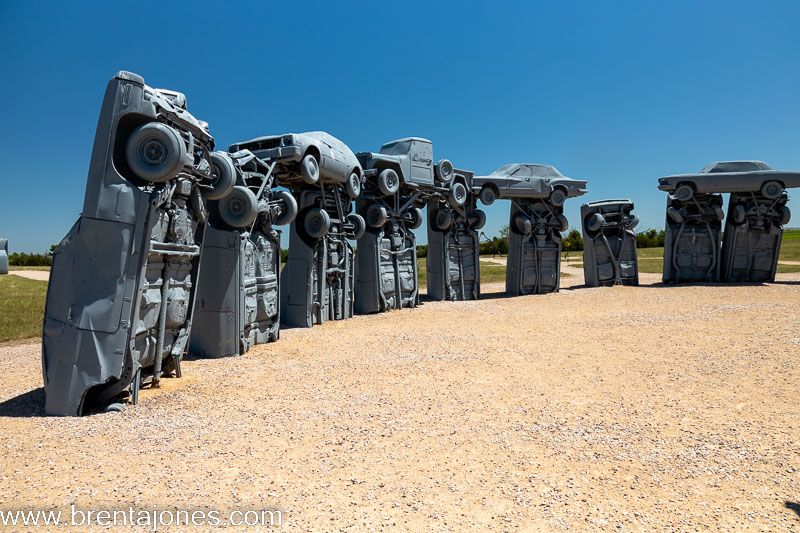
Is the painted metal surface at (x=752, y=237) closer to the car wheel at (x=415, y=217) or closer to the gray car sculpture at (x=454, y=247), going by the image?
the gray car sculpture at (x=454, y=247)

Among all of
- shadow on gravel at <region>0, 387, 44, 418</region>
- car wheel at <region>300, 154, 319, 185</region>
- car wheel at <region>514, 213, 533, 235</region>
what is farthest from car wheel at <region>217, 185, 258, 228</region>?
car wheel at <region>514, 213, 533, 235</region>

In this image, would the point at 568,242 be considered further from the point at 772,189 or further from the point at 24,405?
the point at 24,405

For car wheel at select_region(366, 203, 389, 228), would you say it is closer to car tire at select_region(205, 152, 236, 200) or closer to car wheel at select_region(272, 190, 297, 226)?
car wheel at select_region(272, 190, 297, 226)

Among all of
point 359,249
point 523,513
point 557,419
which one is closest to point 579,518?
point 523,513

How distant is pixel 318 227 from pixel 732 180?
17.6 m

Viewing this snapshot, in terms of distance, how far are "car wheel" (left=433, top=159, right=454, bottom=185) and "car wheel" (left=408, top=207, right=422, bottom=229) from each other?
1.66 meters

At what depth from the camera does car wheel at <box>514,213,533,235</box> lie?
66.2ft

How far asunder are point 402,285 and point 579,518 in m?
13.3

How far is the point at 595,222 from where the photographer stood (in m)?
21.9

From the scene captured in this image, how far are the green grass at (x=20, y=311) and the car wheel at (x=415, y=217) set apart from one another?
10842 mm

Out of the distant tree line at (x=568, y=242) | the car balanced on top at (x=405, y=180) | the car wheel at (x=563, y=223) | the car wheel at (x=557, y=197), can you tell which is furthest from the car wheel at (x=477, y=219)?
the distant tree line at (x=568, y=242)

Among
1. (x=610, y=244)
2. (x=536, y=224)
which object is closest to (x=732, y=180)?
(x=610, y=244)

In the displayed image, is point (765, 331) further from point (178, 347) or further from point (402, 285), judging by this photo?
point (178, 347)

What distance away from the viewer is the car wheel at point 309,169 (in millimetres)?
11562
